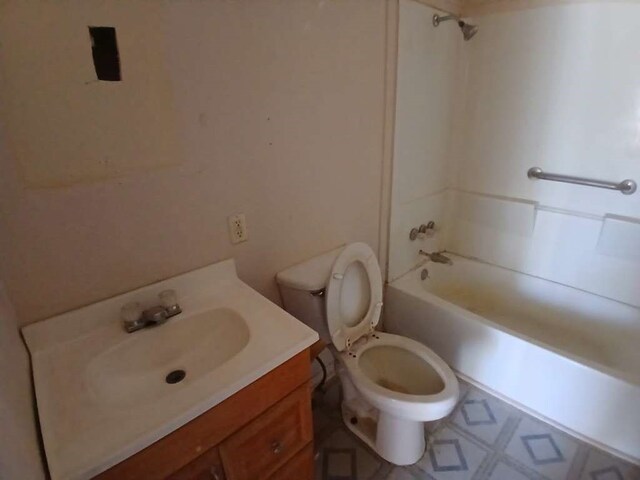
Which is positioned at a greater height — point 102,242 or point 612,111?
point 612,111

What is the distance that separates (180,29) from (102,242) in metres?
0.64

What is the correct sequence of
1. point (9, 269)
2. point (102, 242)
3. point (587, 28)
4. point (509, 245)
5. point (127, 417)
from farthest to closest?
point (509, 245) → point (587, 28) → point (102, 242) → point (9, 269) → point (127, 417)

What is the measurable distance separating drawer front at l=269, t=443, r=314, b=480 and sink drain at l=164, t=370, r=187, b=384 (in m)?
0.38

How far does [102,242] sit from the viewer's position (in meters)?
0.98

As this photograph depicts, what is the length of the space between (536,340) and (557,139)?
3.38ft

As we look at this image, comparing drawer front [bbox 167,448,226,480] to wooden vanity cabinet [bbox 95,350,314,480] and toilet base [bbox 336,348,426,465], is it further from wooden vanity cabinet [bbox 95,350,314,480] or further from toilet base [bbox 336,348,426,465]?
toilet base [bbox 336,348,426,465]

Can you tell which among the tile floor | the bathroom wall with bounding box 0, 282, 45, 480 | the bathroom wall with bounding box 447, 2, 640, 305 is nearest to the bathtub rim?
the bathroom wall with bounding box 447, 2, 640, 305

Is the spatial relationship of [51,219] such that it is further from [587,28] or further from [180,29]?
[587,28]

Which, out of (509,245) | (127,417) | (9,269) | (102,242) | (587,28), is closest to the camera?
(127,417)

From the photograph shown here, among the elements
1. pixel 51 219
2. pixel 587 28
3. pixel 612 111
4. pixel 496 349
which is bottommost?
pixel 496 349

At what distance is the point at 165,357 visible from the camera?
40.8 inches

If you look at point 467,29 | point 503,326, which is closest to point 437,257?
point 503,326

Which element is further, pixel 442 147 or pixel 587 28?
pixel 442 147

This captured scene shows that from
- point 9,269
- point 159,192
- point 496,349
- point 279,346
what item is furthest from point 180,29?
point 496,349
